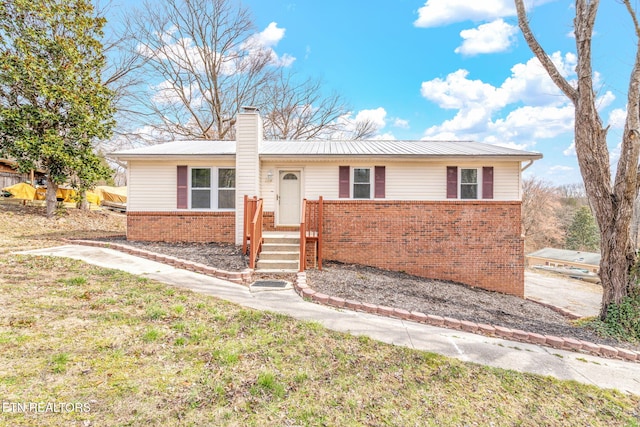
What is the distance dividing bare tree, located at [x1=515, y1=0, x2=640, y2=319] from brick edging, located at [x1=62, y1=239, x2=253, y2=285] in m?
7.17

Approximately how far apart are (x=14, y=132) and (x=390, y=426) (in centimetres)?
1592

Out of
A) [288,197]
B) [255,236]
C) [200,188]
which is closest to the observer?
[255,236]

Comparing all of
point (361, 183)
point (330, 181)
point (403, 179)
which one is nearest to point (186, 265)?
point (330, 181)

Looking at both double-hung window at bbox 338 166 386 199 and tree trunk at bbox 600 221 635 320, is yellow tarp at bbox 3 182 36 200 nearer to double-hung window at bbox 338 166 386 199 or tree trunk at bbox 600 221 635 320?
double-hung window at bbox 338 166 386 199

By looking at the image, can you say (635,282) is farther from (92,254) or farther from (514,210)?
(92,254)

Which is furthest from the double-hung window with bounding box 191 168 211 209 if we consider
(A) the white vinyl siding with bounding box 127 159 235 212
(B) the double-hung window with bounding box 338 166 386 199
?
(B) the double-hung window with bounding box 338 166 386 199

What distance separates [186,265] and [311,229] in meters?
3.48

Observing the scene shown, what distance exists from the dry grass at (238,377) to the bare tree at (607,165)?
3.42 m

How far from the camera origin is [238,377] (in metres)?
2.87

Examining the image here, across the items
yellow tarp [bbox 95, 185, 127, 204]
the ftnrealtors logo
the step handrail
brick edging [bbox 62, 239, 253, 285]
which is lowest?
the ftnrealtors logo

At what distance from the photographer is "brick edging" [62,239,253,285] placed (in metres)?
6.24

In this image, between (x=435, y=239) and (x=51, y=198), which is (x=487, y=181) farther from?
(x=51, y=198)

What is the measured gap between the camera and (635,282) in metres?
5.41

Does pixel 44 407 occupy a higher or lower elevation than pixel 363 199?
lower
